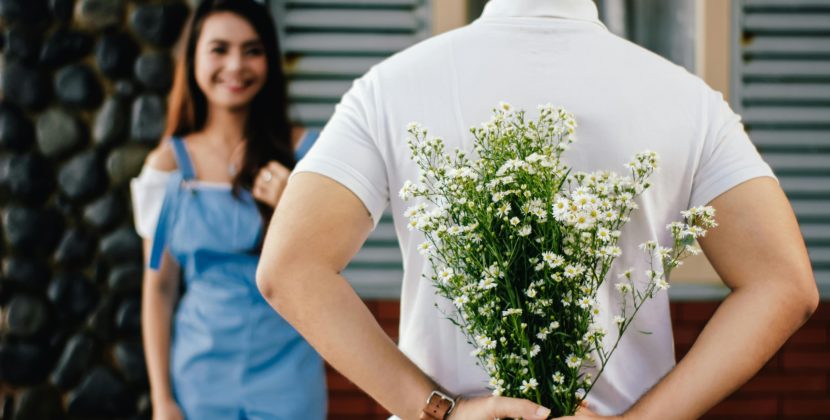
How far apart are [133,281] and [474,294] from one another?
294 cm

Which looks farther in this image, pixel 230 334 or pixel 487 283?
pixel 230 334

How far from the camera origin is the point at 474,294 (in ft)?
3.98

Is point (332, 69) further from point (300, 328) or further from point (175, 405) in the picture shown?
point (300, 328)

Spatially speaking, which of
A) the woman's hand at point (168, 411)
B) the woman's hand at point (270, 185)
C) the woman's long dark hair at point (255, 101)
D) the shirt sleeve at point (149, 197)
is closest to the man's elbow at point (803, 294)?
the woman's hand at point (270, 185)

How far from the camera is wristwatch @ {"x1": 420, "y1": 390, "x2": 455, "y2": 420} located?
4.38 feet

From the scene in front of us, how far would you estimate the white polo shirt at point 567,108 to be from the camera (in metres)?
1.34

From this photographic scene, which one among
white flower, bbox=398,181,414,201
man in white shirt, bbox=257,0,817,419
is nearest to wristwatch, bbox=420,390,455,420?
man in white shirt, bbox=257,0,817,419

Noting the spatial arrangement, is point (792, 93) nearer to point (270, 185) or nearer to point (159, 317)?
point (270, 185)

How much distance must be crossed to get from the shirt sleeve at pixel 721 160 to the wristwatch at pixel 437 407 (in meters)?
0.49

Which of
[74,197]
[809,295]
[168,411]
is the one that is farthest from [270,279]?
[74,197]

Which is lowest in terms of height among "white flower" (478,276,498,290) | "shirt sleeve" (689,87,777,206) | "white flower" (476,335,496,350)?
"white flower" (476,335,496,350)

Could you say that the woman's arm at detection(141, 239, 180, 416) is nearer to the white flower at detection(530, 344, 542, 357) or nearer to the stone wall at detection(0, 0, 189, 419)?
the stone wall at detection(0, 0, 189, 419)

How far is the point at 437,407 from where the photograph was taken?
1336 millimetres

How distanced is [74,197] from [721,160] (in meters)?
3.20
